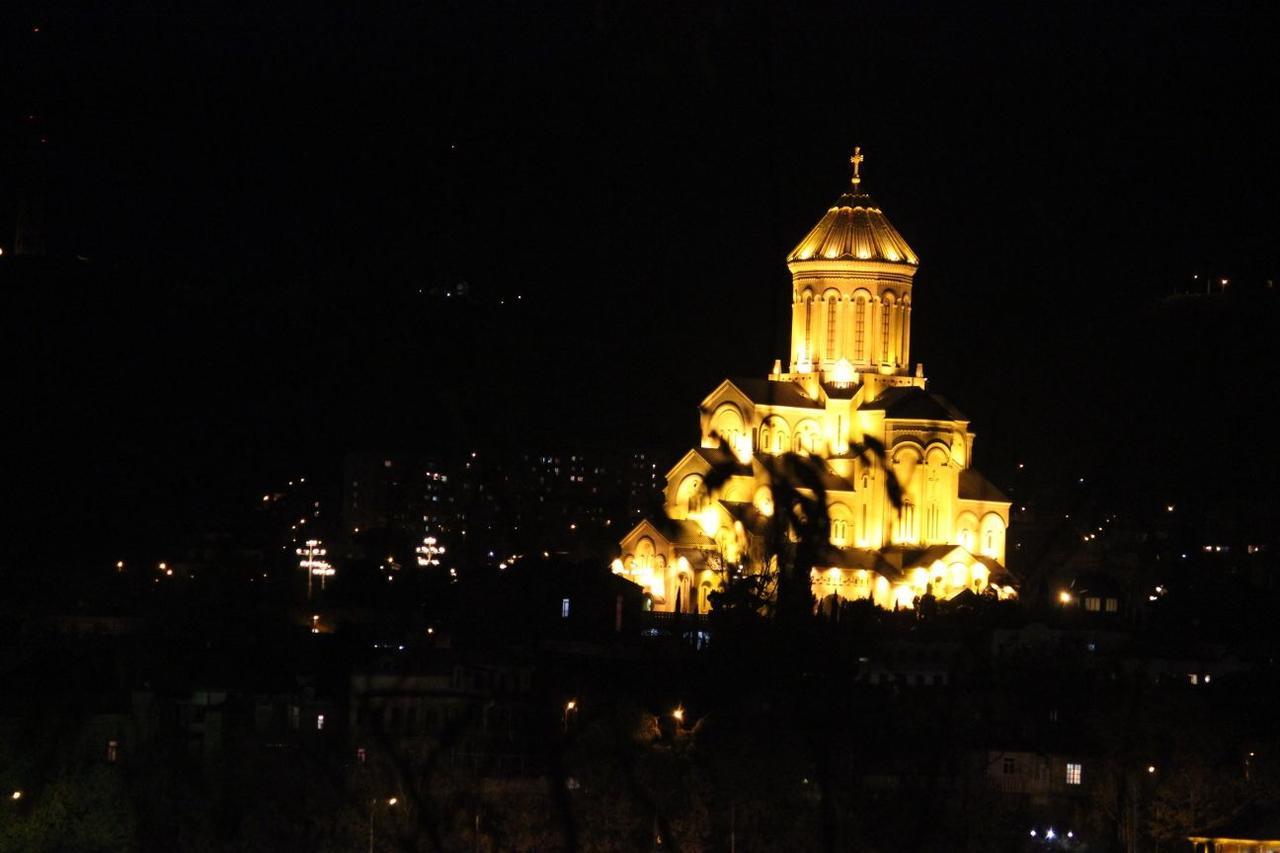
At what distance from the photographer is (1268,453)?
58.6 metres

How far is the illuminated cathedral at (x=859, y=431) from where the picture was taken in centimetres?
5181

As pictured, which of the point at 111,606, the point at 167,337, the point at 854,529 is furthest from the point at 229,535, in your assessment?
the point at 854,529

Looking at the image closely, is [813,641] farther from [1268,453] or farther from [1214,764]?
[1268,453]

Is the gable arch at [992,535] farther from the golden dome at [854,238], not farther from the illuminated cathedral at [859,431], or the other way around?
the golden dome at [854,238]

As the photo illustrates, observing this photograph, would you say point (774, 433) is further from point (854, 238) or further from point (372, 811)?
point (372, 811)

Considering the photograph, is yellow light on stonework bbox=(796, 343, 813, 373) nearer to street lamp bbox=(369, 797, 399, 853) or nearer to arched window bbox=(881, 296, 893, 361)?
arched window bbox=(881, 296, 893, 361)

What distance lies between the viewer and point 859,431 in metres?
54.2

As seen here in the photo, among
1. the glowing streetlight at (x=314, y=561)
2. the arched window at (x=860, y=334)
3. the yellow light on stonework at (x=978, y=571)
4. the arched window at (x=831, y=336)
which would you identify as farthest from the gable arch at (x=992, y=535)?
the glowing streetlight at (x=314, y=561)

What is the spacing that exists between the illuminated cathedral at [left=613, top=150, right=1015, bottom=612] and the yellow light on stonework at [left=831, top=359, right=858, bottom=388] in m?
0.04

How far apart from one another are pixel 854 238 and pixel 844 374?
9.48 feet

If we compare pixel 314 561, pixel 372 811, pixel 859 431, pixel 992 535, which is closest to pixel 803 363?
pixel 859 431

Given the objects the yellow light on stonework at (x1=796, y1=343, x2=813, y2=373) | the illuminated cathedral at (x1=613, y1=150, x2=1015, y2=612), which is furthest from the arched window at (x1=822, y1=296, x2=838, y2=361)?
the yellow light on stonework at (x1=796, y1=343, x2=813, y2=373)

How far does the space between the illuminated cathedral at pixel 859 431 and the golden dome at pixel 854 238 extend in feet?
0.10

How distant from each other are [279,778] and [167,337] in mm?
19468
